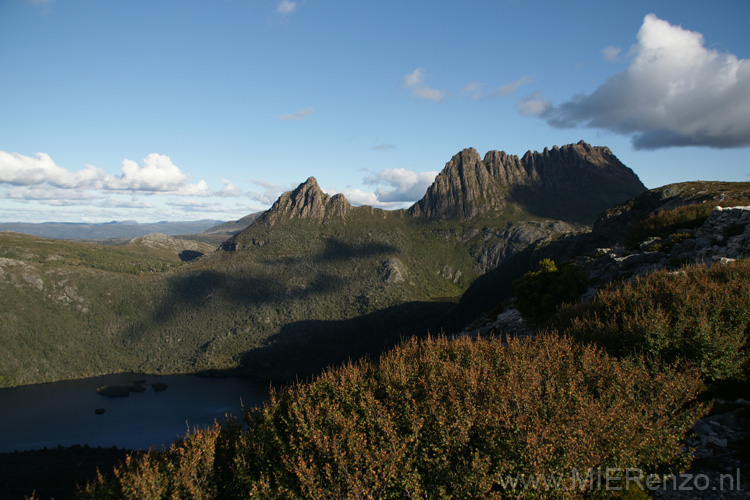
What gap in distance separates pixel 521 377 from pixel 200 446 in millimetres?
16241

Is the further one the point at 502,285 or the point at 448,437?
the point at 502,285

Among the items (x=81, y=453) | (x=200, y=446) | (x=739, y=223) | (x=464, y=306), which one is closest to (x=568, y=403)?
(x=200, y=446)

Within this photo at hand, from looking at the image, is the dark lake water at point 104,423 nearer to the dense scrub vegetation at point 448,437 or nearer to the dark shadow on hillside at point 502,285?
the dark shadow on hillside at point 502,285

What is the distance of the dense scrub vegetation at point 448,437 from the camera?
1487 cm

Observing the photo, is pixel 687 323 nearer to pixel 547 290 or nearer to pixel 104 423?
pixel 547 290

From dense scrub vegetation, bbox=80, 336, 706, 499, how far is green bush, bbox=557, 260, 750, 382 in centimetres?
242

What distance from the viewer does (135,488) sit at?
55.3 feet

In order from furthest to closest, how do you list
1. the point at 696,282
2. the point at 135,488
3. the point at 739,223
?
the point at 739,223
the point at 696,282
the point at 135,488

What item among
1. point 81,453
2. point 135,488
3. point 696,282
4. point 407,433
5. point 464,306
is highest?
point 696,282

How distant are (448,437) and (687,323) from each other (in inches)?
641

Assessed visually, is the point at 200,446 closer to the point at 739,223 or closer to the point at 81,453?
the point at 739,223

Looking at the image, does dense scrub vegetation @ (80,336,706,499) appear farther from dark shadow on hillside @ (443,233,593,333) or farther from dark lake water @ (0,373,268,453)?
dark lake water @ (0,373,268,453)

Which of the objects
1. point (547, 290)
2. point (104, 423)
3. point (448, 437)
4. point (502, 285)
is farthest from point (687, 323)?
point (104, 423)

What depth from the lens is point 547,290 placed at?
43.9m
